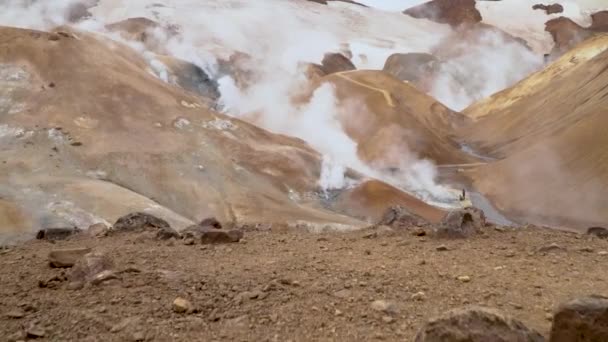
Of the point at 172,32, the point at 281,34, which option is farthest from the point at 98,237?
the point at 281,34

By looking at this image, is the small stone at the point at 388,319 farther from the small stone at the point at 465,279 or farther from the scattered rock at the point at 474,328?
the small stone at the point at 465,279

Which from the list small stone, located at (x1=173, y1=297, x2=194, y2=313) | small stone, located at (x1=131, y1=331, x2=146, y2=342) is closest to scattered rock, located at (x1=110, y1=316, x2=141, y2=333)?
small stone, located at (x1=131, y1=331, x2=146, y2=342)

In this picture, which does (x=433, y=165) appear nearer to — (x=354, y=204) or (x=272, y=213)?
(x=354, y=204)

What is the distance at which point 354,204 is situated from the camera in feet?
142

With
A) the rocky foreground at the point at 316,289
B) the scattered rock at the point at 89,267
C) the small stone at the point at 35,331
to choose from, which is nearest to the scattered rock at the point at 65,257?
the rocky foreground at the point at 316,289

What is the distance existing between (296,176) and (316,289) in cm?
3829

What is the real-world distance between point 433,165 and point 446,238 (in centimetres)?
5665

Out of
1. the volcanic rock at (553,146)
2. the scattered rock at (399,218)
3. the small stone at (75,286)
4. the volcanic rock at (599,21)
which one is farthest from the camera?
the volcanic rock at (599,21)

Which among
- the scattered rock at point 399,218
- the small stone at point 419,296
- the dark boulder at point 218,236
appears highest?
the small stone at point 419,296

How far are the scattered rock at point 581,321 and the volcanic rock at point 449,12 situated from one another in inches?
5753

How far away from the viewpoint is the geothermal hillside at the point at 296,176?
5895 millimetres

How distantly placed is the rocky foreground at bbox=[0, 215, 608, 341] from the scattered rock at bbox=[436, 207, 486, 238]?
0.27ft

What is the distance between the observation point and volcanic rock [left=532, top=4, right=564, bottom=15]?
143 m

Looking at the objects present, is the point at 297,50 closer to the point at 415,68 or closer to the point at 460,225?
the point at 415,68
